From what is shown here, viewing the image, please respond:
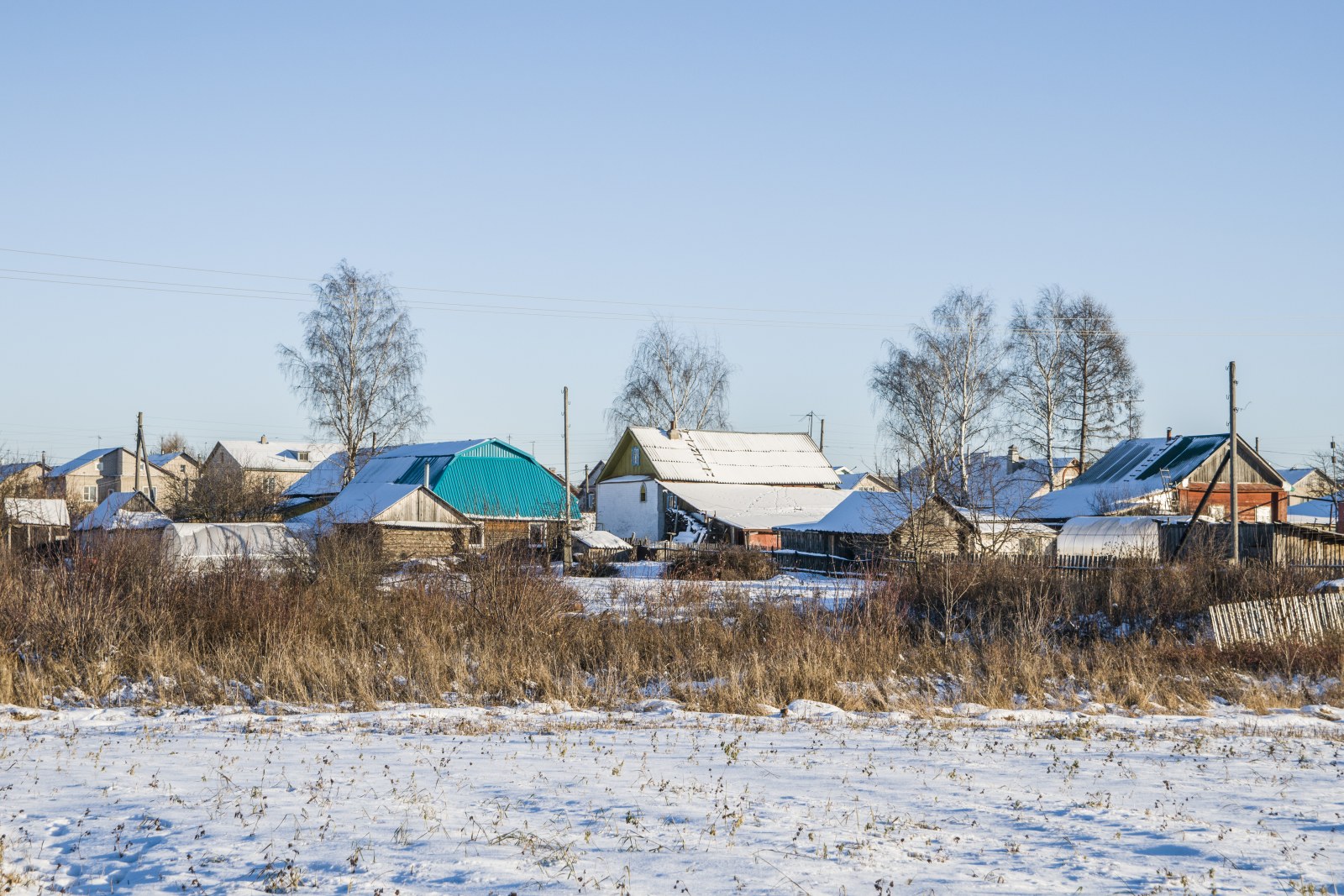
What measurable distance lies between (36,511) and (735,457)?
2744cm

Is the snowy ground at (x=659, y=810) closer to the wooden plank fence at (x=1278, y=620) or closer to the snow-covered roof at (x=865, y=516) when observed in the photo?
the wooden plank fence at (x=1278, y=620)

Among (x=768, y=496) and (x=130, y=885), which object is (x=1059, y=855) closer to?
(x=130, y=885)

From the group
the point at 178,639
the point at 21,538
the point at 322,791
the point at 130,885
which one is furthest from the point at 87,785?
the point at 21,538

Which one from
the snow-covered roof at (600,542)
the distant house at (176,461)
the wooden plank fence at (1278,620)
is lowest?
the wooden plank fence at (1278,620)

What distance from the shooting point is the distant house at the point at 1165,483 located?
42.4 metres

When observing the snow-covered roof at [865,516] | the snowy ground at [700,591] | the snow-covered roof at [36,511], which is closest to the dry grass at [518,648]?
the snowy ground at [700,591]

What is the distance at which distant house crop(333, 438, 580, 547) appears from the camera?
47875mm

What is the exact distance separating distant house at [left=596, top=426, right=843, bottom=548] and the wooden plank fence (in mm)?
22611

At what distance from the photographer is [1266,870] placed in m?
6.11

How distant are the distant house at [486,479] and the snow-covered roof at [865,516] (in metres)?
14.5

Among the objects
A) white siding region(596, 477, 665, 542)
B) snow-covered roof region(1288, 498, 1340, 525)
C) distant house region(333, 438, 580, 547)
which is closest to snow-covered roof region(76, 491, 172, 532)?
distant house region(333, 438, 580, 547)

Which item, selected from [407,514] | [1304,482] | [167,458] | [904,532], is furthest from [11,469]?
[1304,482]

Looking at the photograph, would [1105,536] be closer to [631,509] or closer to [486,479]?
[631,509]

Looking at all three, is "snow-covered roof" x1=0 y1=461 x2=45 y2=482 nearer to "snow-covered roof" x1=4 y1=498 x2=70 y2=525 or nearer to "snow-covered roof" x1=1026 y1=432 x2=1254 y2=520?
"snow-covered roof" x1=4 y1=498 x2=70 y2=525
